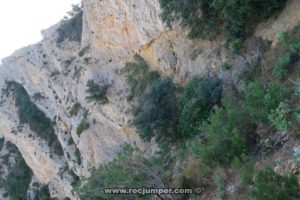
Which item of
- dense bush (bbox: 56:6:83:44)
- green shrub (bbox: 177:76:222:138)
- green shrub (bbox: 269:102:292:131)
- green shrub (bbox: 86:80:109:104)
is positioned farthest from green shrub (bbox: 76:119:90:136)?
green shrub (bbox: 269:102:292:131)

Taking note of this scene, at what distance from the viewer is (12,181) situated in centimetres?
5400

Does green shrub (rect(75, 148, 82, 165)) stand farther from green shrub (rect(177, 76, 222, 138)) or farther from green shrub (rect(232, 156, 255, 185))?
green shrub (rect(232, 156, 255, 185))

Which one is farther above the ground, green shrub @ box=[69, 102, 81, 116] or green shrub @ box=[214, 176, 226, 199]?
green shrub @ box=[214, 176, 226, 199]

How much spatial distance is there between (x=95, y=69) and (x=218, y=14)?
49.9 feet

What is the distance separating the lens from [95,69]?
117 ft

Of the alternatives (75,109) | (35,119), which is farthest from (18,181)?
(75,109)

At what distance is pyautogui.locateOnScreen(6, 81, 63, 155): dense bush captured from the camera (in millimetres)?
48656

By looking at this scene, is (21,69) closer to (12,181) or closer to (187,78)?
(12,181)

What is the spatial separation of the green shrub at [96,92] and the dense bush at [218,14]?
10.1m

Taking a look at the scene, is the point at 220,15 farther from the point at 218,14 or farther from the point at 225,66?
the point at 225,66

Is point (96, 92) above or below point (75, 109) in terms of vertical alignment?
above

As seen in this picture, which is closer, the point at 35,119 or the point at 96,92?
the point at 96,92

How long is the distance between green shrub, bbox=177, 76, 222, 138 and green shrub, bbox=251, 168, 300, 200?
11.5 m

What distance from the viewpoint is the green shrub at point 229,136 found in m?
13.7
